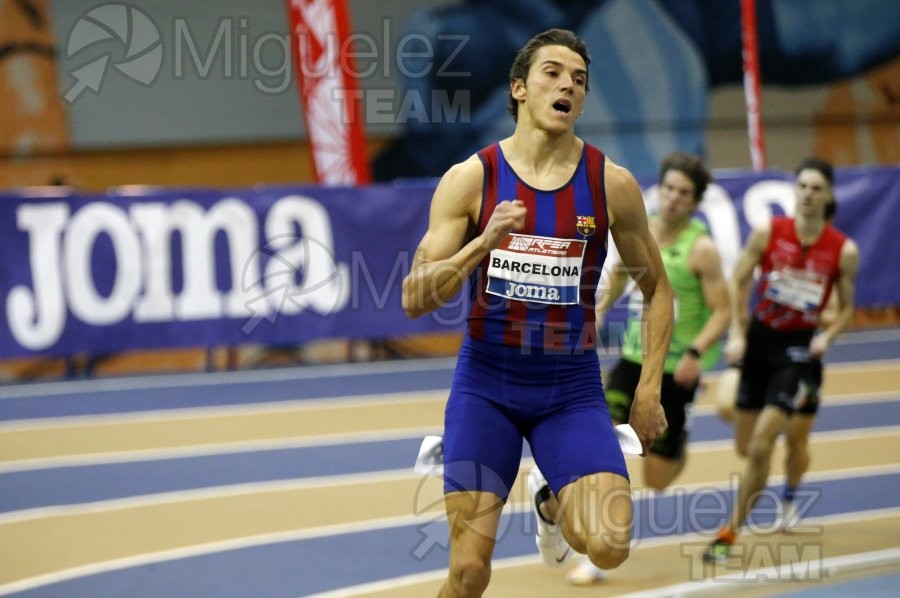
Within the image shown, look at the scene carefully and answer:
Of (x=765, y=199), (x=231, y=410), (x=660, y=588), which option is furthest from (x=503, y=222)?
(x=765, y=199)

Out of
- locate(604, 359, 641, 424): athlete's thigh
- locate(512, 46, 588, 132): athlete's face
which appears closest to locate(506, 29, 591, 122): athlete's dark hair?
locate(512, 46, 588, 132): athlete's face

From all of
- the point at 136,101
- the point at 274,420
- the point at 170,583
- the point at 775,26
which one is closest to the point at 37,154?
the point at 136,101

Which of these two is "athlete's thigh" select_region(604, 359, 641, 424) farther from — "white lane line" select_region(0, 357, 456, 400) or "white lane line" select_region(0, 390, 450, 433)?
"white lane line" select_region(0, 357, 456, 400)

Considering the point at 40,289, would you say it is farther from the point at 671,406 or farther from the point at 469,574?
the point at 469,574

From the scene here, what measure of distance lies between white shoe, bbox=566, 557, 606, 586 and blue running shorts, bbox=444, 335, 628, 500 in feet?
6.76

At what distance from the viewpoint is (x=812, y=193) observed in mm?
7715

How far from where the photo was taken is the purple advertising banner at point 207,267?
12.3 meters

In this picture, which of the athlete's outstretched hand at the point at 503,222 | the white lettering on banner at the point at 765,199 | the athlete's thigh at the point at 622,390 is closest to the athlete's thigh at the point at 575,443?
the athlete's outstretched hand at the point at 503,222

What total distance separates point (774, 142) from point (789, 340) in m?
13.4

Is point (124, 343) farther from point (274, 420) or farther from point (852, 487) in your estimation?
point (852, 487)

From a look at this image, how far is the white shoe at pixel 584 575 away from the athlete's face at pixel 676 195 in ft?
6.51

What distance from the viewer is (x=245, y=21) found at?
1689 cm

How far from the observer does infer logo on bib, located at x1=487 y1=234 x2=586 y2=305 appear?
15.5 ft

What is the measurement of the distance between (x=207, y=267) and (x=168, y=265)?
374mm
